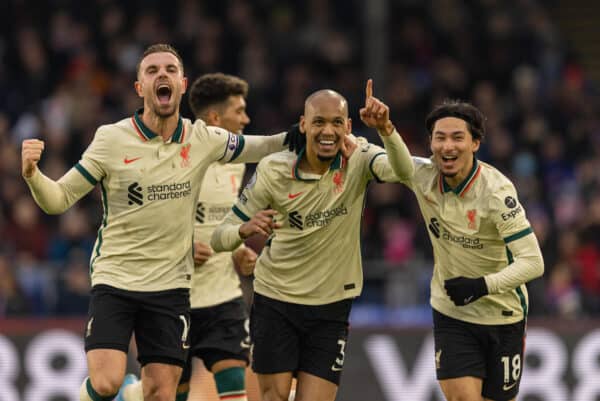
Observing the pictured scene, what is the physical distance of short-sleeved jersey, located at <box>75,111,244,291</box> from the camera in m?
7.38

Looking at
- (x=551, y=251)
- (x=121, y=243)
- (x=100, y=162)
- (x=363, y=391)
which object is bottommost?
(x=363, y=391)

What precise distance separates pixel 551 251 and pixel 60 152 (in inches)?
230

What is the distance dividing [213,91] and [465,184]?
2133 mm

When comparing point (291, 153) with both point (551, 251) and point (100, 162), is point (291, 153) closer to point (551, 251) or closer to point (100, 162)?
point (100, 162)

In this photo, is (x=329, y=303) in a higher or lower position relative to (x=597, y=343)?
higher

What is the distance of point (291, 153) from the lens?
7766 mm

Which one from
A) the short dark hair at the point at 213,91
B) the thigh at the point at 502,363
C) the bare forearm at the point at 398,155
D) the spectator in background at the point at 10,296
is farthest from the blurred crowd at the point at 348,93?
the bare forearm at the point at 398,155

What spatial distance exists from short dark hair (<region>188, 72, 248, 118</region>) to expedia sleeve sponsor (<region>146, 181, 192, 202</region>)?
1450 mm

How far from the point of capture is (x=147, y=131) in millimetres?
7500

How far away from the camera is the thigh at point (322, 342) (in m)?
7.64

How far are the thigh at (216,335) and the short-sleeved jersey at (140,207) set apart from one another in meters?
0.99

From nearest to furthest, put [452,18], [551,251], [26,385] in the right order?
1. [26,385]
2. [551,251]
3. [452,18]

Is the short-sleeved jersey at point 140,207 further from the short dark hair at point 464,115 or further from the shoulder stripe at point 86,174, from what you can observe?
the short dark hair at point 464,115

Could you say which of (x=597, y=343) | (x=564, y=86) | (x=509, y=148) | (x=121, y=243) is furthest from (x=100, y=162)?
(x=564, y=86)
